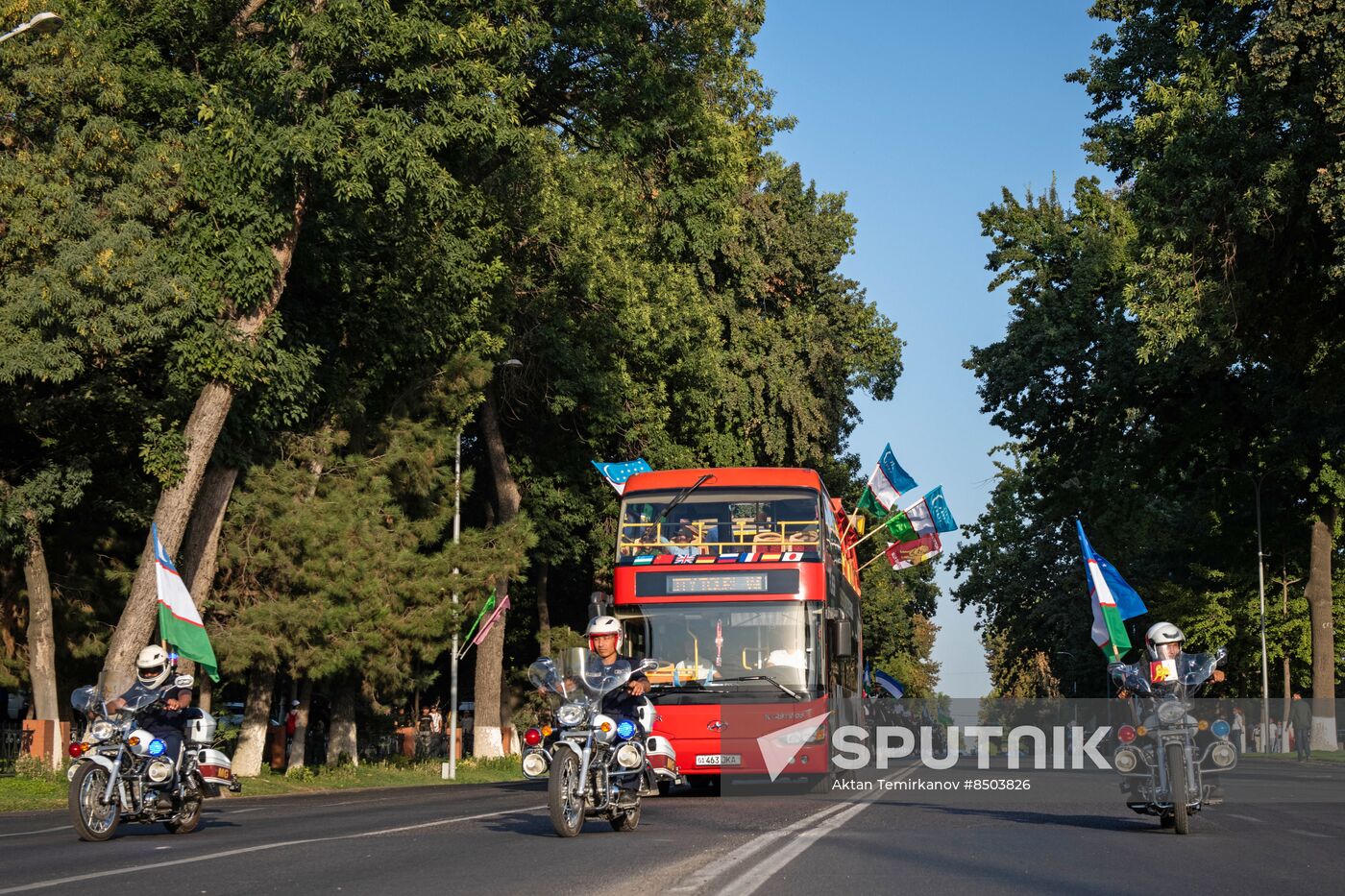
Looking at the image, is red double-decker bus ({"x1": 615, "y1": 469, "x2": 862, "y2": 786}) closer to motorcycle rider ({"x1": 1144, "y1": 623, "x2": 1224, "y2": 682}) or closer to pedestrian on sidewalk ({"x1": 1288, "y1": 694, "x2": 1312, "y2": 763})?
motorcycle rider ({"x1": 1144, "y1": 623, "x2": 1224, "y2": 682})

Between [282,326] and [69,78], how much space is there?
504cm

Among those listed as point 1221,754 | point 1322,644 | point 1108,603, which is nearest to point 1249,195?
point 1108,603

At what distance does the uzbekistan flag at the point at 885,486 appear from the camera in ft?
137

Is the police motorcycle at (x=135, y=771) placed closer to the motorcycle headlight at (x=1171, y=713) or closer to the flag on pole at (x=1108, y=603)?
the motorcycle headlight at (x=1171, y=713)

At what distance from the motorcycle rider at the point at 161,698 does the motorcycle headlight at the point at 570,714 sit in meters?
3.86

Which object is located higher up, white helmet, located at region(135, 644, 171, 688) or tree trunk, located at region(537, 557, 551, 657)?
tree trunk, located at region(537, 557, 551, 657)

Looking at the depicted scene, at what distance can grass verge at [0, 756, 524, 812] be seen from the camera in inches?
898

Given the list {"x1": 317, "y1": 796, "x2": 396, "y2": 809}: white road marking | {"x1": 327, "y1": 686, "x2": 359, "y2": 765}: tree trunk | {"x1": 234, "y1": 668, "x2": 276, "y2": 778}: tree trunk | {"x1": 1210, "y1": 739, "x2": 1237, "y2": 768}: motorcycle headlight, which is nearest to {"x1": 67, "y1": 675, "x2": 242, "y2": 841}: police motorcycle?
{"x1": 317, "y1": 796, "x2": 396, "y2": 809}: white road marking

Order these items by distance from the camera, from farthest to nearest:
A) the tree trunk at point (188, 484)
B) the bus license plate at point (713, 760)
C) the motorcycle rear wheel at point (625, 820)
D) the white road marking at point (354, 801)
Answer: the tree trunk at point (188, 484)
the bus license plate at point (713, 760)
the white road marking at point (354, 801)
the motorcycle rear wheel at point (625, 820)

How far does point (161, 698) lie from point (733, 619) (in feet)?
31.2

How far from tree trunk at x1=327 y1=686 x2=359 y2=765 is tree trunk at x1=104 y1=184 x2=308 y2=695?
12.8 m

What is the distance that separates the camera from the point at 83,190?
25281 mm

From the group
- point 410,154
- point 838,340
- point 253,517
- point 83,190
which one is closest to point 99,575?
point 253,517

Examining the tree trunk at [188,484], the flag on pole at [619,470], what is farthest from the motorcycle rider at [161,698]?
the flag on pole at [619,470]
